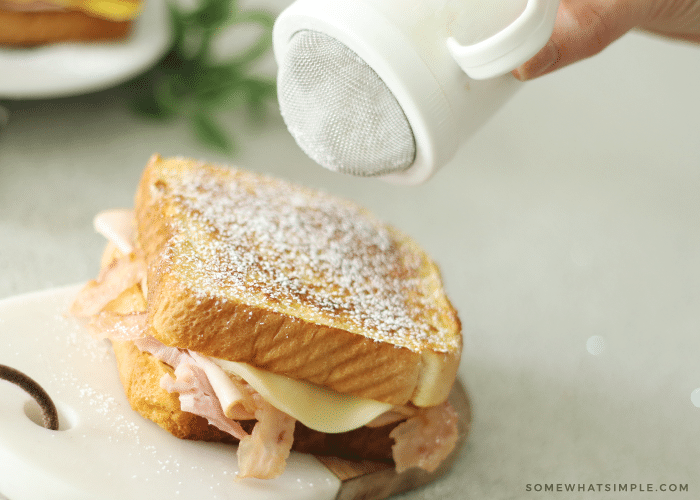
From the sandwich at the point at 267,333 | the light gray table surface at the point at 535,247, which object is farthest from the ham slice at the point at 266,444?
the light gray table surface at the point at 535,247

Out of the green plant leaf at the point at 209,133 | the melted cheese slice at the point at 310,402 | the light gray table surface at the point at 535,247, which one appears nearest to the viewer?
the melted cheese slice at the point at 310,402

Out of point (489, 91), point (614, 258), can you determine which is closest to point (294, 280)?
point (489, 91)

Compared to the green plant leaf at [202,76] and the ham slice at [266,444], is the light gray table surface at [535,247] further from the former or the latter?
the ham slice at [266,444]

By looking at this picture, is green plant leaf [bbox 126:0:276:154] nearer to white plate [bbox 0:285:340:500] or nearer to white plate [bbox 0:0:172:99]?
white plate [bbox 0:0:172:99]

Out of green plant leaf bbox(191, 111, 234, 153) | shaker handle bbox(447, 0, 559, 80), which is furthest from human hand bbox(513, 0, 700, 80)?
green plant leaf bbox(191, 111, 234, 153)

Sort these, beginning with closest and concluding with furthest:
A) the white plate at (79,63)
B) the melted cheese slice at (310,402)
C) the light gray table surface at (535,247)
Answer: the melted cheese slice at (310,402), the light gray table surface at (535,247), the white plate at (79,63)

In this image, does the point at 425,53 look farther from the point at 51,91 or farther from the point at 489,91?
the point at 51,91
